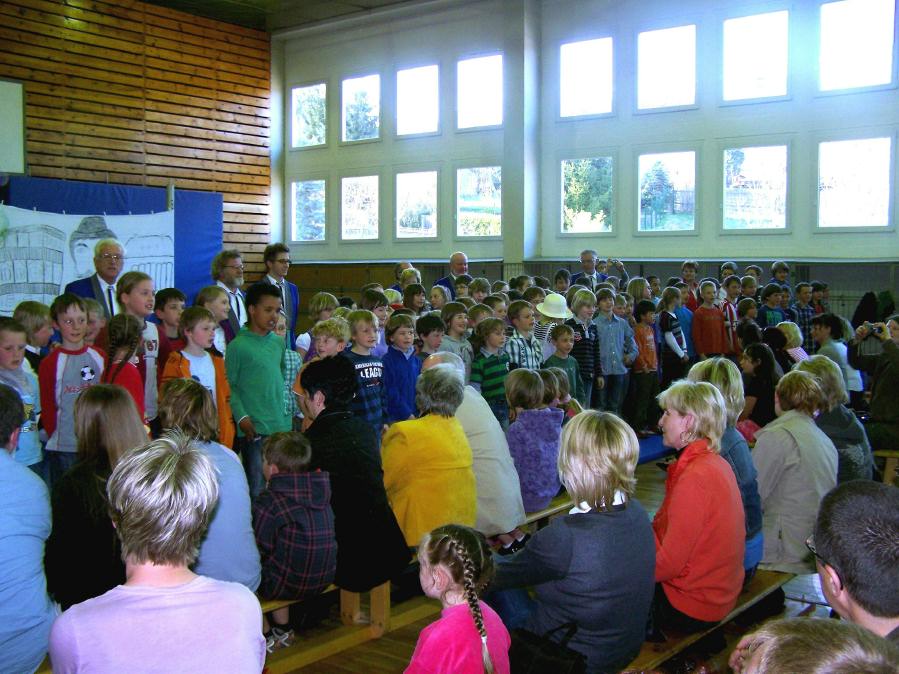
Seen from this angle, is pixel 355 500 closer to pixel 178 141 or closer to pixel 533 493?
pixel 533 493

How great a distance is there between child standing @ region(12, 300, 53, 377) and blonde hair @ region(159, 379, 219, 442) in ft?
6.18

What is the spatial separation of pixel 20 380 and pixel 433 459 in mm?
2144

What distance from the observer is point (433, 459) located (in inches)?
164

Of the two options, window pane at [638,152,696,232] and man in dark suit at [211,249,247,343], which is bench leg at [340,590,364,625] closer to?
man in dark suit at [211,249,247,343]

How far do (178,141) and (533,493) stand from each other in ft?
44.8

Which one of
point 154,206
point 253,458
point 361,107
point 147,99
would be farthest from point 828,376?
point 361,107

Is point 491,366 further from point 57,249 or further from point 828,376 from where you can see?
point 57,249

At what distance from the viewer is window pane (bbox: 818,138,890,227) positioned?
13211mm

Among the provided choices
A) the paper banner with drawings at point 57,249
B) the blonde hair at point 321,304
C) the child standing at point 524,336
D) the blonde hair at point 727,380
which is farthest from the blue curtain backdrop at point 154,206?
the blonde hair at point 727,380

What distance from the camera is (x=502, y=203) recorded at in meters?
16.3

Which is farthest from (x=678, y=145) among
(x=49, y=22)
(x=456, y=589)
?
(x=456, y=589)

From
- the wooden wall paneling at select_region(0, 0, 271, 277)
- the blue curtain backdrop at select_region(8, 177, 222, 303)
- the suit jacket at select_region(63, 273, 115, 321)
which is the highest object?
the wooden wall paneling at select_region(0, 0, 271, 277)

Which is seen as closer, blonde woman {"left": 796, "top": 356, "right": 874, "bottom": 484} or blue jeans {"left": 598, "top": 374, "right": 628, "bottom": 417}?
blonde woman {"left": 796, "top": 356, "right": 874, "bottom": 484}

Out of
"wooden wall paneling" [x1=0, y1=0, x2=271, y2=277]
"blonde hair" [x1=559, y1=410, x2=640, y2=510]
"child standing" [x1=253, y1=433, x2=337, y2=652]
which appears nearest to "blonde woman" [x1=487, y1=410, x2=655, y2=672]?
"blonde hair" [x1=559, y1=410, x2=640, y2=510]
